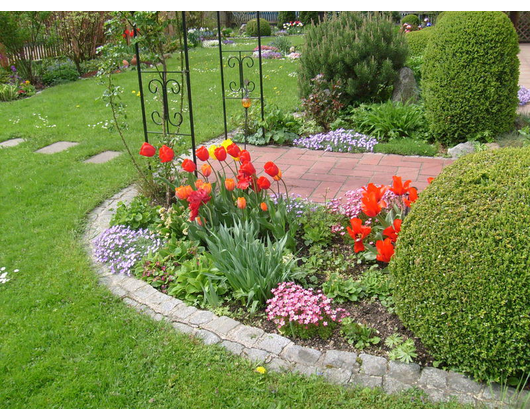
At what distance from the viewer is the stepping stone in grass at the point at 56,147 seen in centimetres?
634

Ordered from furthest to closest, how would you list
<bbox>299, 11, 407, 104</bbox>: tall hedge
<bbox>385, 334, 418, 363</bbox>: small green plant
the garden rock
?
the garden rock → <bbox>299, 11, 407, 104</bbox>: tall hedge → <bbox>385, 334, 418, 363</bbox>: small green plant

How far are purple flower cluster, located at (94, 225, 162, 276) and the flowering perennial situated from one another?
123cm

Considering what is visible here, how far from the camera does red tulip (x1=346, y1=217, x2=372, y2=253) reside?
127 inches

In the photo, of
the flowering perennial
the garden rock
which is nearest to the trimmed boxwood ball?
the flowering perennial

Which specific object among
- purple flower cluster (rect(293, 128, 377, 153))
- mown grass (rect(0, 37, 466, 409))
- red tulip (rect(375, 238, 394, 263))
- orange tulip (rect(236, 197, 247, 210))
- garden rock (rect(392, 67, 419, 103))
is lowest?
mown grass (rect(0, 37, 466, 409))

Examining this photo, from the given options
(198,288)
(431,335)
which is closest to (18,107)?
(198,288)

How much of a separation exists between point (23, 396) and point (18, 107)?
7515 millimetres

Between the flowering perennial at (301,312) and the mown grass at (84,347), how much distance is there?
0.34 meters

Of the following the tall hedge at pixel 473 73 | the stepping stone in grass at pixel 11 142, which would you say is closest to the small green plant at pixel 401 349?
the tall hedge at pixel 473 73

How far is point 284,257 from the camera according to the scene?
3.24 m

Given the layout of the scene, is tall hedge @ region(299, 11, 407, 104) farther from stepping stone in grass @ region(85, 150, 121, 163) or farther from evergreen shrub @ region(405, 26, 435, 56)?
stepping stone in grass @ region(85, 150, 121, 163)

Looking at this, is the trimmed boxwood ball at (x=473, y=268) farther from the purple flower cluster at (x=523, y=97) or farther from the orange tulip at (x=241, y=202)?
the purple flower cluster at (x=523, y=97)

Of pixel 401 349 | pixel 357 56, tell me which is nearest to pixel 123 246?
pixel 401 349
